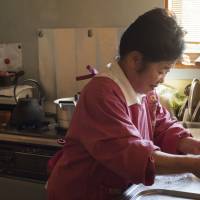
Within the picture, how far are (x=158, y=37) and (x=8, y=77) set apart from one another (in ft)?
4.67

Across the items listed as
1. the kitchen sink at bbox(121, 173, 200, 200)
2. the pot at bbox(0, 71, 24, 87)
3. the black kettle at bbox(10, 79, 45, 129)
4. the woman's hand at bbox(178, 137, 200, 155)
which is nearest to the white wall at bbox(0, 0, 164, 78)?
the pot at bbox(0, 71, 24, 87)

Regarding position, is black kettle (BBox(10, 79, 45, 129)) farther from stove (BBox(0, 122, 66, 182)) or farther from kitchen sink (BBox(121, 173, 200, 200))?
kitchen sink (BBox(121, 173, 200, 200))

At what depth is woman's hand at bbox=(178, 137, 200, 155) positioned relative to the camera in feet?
4.20

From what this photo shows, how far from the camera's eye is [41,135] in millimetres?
1919

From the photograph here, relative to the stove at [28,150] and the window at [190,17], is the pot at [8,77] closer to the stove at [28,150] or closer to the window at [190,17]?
the stove at [28,150]

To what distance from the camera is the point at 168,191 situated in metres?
1.17

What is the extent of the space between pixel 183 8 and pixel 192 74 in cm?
33

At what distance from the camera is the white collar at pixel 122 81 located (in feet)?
3.72

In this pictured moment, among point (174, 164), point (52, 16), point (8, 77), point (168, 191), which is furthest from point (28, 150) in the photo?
point (174, 164)

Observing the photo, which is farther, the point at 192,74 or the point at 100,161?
the point at 192,74

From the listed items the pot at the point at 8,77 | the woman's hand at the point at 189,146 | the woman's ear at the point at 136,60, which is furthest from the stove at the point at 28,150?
the woman's ear at the point at 136,60

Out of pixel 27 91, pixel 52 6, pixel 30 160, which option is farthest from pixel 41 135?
pixel 52 6

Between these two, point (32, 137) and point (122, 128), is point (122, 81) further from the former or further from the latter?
point (32, 137)

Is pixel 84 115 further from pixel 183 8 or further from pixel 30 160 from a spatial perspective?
pixel 183 8
